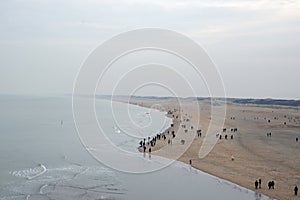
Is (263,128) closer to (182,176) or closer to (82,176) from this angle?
(182,176)

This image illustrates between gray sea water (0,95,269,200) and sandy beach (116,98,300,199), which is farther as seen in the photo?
sandy beach (116,98,300,199)

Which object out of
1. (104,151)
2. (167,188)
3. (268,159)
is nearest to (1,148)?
(104,151)

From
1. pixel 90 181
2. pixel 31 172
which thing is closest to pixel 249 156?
pixel 90 181

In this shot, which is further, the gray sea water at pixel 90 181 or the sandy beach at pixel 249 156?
the sandy beach at pixel 249 156

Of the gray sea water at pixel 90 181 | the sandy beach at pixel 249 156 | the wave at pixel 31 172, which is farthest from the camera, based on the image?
the wave at pixel 31 172

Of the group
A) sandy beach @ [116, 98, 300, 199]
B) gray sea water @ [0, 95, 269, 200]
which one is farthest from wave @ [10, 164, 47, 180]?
sandy beach @ [116, 98, 300, 199]

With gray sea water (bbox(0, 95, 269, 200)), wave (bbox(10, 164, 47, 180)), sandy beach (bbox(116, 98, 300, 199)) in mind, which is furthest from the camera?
wave (bbox(10, 164, 47, 180))

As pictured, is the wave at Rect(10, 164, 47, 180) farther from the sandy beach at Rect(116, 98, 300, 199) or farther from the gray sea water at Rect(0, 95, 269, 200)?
the sandy beach at Rect(116, 98, 300, 199)

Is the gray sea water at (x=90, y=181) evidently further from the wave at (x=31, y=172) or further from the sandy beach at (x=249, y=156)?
the sandy beach at (x=249, y=156)

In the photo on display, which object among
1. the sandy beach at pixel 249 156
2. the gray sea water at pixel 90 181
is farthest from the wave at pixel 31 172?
the sandy beach at pixel 249 156

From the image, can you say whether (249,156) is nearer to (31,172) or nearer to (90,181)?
(90,181)

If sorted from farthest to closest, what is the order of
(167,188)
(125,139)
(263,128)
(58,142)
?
(263,128) < (125,139) < (58,142) < (167,188)
